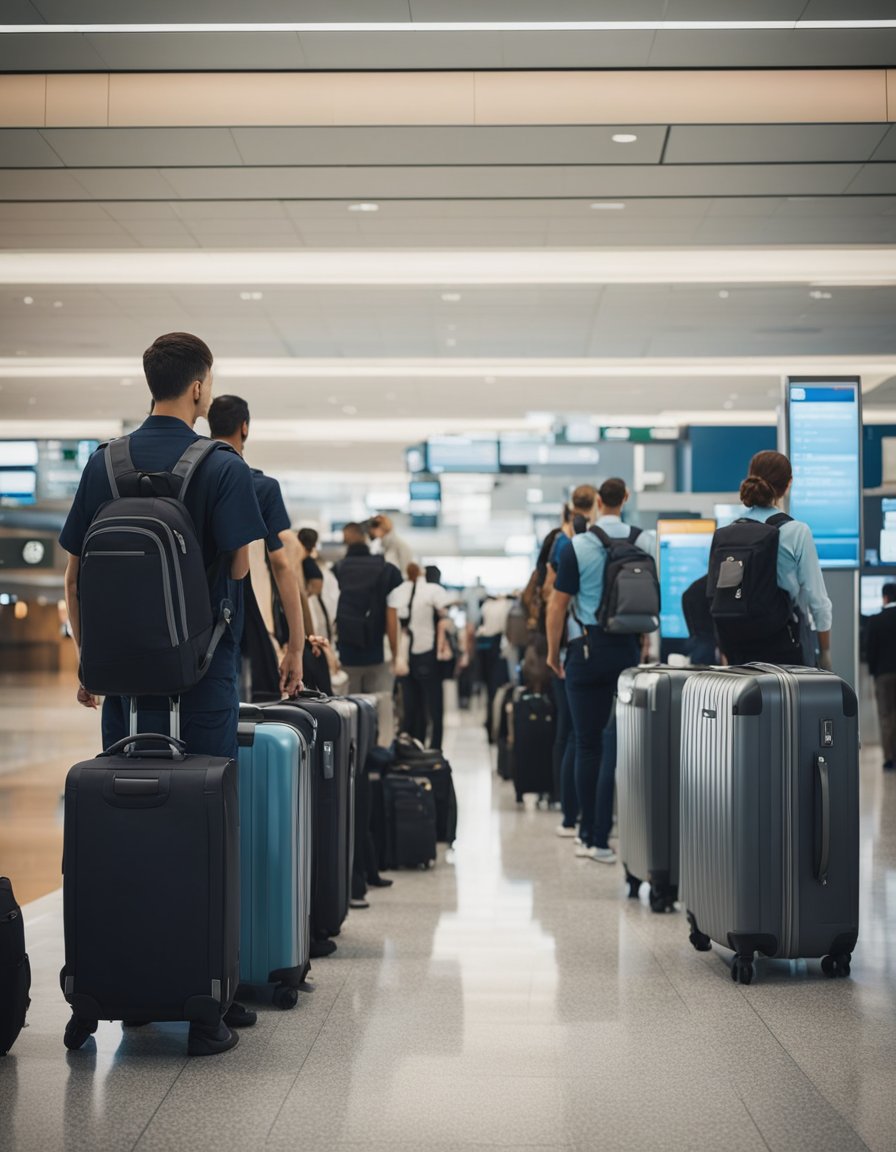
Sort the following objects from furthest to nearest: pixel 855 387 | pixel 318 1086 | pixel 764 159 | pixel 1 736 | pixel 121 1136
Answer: pixel 1 736, pixel 764 159, pixel 855 387, pixel 318 1086, pixel 121 1136

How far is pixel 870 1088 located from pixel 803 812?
1.07 meters

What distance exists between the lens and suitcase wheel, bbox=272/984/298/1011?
373cm

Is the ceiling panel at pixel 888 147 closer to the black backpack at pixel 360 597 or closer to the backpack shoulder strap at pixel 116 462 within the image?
the black backpack at pixel 360 597

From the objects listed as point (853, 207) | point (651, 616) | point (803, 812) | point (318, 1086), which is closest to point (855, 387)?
point (651, 616)

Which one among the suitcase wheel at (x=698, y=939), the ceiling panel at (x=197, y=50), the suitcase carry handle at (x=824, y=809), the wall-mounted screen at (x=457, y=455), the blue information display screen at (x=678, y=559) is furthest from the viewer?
the wall-mounted screen at (x=457, y=455)

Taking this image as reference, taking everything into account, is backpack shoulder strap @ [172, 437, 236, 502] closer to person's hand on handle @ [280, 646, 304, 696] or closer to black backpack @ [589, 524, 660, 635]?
person's hand on handle @ [280, 646, 304, 696]

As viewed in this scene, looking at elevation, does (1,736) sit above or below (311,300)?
below

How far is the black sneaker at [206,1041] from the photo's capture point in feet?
10.7

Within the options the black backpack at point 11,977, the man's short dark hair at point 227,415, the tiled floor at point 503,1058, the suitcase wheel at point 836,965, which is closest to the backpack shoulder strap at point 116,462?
the man's short dark hair at point 227,415

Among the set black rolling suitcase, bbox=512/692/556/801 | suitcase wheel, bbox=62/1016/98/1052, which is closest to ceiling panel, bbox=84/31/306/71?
black rolling suitcase, bbox=512/692/556/801

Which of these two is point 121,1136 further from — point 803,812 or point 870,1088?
point 803,812

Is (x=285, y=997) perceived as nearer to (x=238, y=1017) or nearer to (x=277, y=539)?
(x=238, y=1017)

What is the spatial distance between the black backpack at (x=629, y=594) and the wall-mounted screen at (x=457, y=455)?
11592mm

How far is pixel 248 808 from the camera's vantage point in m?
3.67
